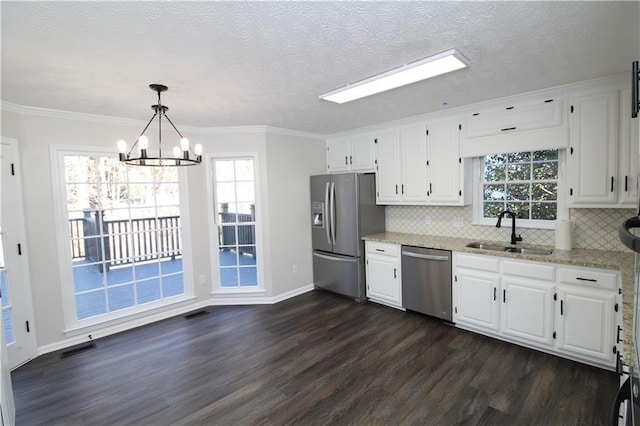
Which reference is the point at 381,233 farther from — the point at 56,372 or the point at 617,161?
the point at 56,372

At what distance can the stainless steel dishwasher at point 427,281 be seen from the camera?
3.44 m

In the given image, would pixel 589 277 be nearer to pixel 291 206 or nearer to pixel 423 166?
pixel 423 166

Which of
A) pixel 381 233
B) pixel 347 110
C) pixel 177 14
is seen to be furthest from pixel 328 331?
pixel 177 14

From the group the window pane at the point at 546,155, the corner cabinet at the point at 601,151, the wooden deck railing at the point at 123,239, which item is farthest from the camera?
the wooden deck railing at the point at 123,239

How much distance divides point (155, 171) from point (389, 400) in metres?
3.62

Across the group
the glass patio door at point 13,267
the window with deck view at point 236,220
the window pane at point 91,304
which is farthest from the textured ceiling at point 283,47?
the window pane at point 91,304

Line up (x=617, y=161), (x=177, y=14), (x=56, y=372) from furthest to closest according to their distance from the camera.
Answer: (x=56, y=372) → (x=617, y=161) → (x=177, y=14)

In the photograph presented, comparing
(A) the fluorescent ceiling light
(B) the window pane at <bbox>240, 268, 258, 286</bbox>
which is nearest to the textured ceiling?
(A) the fluorescent ceiling light

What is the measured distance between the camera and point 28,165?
3.03m

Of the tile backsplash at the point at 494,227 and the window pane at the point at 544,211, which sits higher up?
the window pane at the point at 544,211

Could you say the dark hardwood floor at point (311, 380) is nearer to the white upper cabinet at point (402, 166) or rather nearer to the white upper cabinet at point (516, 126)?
the white upper cabinet at point (402, 166)

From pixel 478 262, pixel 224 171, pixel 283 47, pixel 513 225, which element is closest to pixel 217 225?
pixel 224 171

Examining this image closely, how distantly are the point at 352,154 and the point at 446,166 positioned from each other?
1.43 metres

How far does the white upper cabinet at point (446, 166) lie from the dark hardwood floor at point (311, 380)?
149 centimetres
